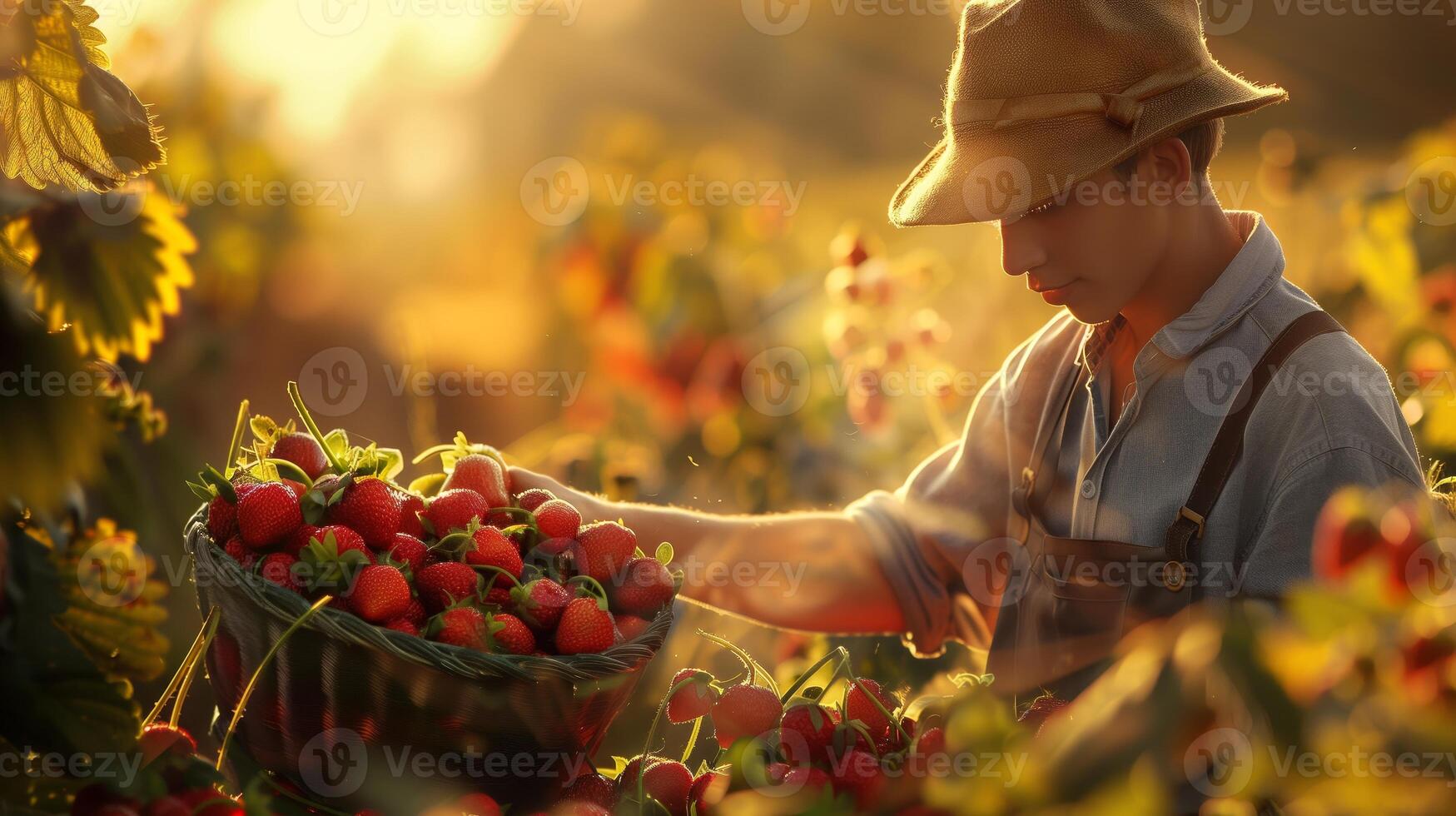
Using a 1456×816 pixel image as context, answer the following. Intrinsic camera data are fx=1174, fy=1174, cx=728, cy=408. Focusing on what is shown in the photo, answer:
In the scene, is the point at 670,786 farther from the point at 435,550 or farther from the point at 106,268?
the point at 106,268

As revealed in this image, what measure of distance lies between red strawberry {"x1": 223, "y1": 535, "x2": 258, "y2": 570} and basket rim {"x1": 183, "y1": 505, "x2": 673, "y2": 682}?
0.02 meters

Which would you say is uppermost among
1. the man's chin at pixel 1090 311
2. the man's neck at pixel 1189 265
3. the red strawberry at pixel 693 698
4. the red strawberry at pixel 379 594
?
the man's neck at pixel 1189 265

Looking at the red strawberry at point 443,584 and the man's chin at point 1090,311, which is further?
the man's chin at point 1090,311

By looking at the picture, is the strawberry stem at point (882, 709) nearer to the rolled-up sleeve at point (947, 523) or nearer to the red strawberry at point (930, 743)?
the red strawberry at point (930, 743)

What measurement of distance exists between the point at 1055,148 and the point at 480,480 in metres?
0.86

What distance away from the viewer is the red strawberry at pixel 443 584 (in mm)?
1222

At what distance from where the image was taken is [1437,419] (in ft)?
6.77

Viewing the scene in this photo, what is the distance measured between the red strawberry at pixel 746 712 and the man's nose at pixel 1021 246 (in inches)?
26.7

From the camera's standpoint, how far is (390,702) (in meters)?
1.15

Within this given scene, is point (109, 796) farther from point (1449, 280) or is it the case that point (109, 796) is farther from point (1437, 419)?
point (1449, 280)

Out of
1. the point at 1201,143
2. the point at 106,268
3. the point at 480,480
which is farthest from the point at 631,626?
the point at 1201,143

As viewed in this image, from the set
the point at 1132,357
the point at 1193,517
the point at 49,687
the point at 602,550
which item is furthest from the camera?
the point at 1132,357

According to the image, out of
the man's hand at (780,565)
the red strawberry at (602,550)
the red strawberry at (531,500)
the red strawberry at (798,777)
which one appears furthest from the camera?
the man's hand at (780,565)

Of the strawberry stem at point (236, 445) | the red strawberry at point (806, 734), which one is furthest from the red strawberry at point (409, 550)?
the red strawberry at point (806, 734)
